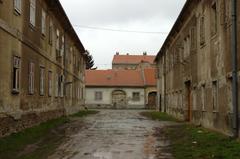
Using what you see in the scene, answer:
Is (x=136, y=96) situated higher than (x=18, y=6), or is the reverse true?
(x=18, y=6)

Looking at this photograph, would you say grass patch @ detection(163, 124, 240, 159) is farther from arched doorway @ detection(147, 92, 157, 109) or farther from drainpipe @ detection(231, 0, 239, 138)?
arched doorway @ detection(147, 92, 157, 109)

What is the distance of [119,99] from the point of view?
224ft

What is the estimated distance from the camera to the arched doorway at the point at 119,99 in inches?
2662

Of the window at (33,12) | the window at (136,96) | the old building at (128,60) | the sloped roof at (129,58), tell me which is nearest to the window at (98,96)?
the window at (136,96)

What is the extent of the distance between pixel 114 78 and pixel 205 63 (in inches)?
2028

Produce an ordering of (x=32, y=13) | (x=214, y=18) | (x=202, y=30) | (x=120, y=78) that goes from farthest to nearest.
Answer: (x=120, y=78), (x=202, y=30), (x=32, y=13), (x=214, y=18)

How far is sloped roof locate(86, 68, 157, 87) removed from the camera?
227ft

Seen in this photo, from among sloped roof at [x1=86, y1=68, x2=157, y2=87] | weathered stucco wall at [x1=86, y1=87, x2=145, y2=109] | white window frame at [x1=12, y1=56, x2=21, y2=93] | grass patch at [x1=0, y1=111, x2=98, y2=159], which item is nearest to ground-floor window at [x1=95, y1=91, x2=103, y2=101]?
weathered stucco wall at [x1=86, y1=87, x2=145, y2=109]

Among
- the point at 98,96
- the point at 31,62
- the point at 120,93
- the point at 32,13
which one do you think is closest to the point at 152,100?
the point at 120,93

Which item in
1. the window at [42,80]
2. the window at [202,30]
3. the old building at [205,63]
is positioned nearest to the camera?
the old building at [205,63]

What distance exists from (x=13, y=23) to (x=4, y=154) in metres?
6.18

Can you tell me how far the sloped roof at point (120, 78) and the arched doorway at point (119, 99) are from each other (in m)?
1.22

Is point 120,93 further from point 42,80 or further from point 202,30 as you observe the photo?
point 202,30

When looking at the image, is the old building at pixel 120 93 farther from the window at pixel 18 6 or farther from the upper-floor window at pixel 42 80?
the window at pixel 18 6
